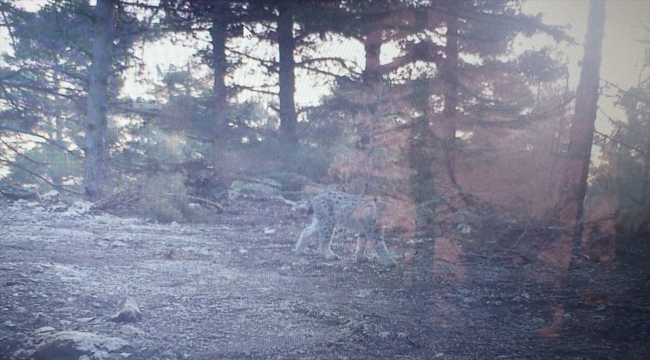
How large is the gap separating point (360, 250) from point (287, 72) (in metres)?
0.78

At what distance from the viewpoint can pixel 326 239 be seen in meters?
1.99

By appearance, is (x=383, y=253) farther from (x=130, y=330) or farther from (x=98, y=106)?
(x=98, y=106)

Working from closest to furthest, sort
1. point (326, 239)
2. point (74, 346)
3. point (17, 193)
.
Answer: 1. point (74, 346)
2. point (17, 193)
3. point (326, 239)

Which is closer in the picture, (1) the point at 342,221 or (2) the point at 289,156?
(2) the point at 289,156

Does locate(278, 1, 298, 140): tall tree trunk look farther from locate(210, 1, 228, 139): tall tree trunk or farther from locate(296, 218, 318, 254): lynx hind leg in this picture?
locate(296, 218, 318, 254): lynx hind leg

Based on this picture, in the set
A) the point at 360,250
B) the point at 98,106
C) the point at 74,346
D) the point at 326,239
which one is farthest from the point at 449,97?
the point at 74,346

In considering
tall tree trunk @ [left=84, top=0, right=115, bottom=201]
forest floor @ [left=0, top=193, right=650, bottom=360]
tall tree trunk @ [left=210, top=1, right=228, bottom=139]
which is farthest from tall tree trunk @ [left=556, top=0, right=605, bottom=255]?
tall tree trunk @ [left=84, top=0, right=115, bottom=201]

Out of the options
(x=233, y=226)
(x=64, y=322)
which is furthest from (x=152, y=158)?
(x=64, y=322)

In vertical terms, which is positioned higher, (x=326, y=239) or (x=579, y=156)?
(x=579, y=156)

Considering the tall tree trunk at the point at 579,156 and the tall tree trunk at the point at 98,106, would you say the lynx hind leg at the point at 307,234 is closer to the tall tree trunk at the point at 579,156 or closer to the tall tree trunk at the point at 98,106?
the tall tree trunk at the point at 98,106

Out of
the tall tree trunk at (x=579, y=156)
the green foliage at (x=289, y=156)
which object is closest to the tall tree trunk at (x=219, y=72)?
the green foliage at (x=289, y=156)

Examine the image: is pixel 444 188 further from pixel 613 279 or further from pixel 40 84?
pixel 40 84

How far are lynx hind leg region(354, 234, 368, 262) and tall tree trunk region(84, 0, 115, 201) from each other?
0.94m

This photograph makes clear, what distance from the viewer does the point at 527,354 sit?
3.99ft
